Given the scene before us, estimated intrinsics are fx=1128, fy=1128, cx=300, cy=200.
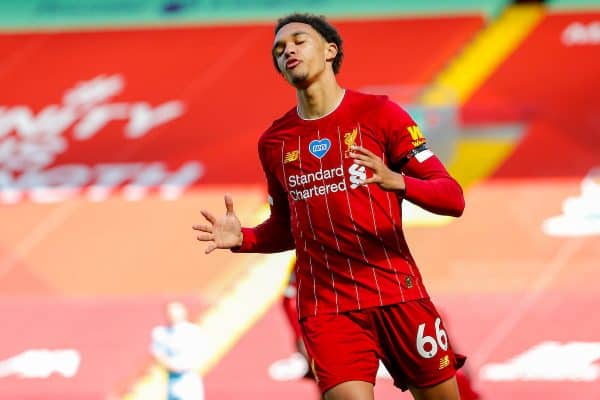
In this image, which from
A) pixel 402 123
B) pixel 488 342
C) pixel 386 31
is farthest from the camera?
pixel 386 31

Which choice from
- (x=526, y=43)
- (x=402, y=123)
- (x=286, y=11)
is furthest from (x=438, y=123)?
(x=402, y=123)

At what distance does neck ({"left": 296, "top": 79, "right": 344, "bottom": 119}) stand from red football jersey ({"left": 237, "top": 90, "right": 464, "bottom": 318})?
0.11ft

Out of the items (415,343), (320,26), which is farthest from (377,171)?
(320,26)

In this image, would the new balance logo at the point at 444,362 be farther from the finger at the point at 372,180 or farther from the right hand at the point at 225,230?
the right hand at the point at 225,230

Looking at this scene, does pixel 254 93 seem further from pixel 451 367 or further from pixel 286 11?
pixel 451 367

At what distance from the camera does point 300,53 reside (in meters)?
4.01

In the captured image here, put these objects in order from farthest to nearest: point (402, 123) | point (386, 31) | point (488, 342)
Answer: point (386, 31)
point (488, 342)
point (402, 123)

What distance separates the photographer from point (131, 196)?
27.9 feet

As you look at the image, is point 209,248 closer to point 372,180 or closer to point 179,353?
point 372,180

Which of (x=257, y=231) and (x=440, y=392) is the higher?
(x=257, y=231)

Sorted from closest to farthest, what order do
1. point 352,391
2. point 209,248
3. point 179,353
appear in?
point 352,391 < point 209,248 < point 179,353

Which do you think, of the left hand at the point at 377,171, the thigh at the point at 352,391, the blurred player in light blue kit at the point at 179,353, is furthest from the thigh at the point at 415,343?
the blurred player in light blue kit at the point at 179,353

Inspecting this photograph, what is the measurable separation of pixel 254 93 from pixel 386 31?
112 cm

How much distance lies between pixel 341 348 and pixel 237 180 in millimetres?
4702
